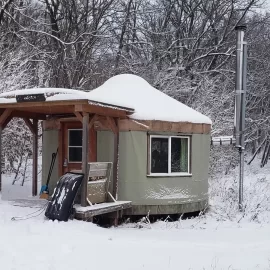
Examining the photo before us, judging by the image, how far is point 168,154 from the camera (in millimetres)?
9578

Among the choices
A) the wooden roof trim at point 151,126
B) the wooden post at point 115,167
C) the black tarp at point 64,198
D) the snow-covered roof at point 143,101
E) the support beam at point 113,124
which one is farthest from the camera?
the snow-covered roof at point 143,101

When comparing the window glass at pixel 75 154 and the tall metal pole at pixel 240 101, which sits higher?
the tall metal pole at pixel 240 101

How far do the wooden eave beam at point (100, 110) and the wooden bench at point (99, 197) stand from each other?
3.24ft

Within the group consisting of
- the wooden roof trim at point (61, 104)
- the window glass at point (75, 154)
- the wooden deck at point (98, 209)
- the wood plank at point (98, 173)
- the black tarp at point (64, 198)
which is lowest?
the wooden deck at point (98, 209)

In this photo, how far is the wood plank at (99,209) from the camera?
286 inches

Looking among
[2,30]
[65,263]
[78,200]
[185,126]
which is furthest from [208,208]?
[2,30]

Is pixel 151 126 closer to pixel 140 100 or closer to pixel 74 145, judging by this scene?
Result: pixel 140 100

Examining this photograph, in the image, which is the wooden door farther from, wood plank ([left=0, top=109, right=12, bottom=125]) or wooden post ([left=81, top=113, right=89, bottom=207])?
wooden post ([left=81, top=113, right=89, bottom=207])

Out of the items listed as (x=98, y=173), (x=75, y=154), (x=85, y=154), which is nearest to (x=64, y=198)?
(x=85, y=154)

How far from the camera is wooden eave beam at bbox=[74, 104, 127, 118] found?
24.5ft

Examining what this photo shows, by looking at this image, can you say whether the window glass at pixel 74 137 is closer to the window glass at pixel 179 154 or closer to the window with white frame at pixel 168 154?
the window with white frame at pixel 168 154

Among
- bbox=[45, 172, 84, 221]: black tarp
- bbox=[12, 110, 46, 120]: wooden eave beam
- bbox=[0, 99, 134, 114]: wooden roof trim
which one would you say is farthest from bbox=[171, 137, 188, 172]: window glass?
bbox=[12, 110, 46, 120]: wooden eave beam

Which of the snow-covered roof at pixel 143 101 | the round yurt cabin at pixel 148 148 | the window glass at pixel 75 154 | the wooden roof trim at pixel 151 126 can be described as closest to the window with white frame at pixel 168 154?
the round yurt cabin at pixel 148 148

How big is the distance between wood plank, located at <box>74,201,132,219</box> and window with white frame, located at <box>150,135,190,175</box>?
1174mm
